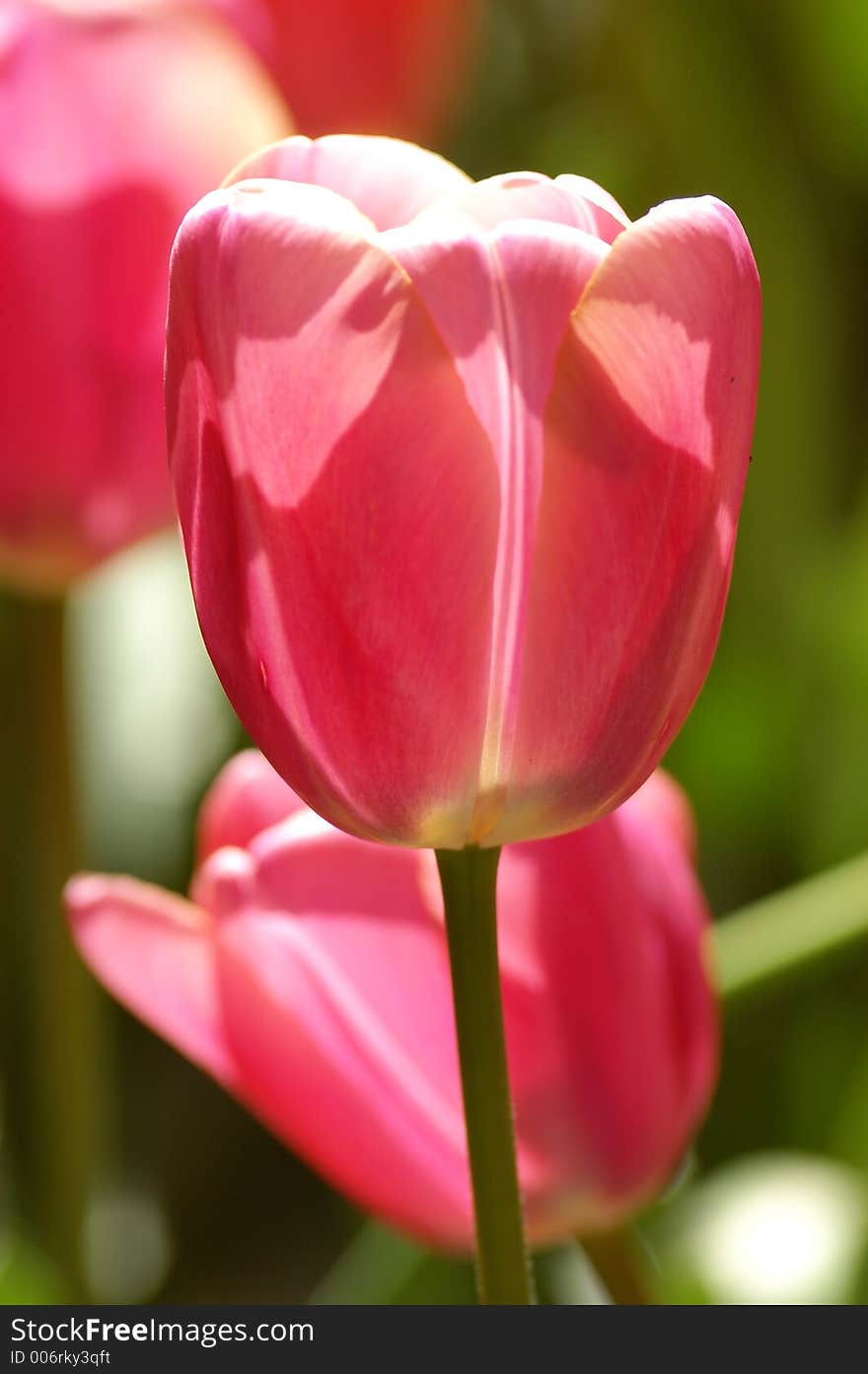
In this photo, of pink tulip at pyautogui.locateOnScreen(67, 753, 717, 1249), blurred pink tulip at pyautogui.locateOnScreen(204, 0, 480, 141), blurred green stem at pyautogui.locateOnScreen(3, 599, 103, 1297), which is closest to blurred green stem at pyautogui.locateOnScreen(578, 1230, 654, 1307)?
pink tulip at pyautogui.locateOnScreen(67, 753, 717, 1249)

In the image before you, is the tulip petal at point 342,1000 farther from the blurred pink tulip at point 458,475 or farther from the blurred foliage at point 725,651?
→ the blurred foliage at point 725,651

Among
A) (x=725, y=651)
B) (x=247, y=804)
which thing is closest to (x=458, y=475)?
(x=247, y=804)

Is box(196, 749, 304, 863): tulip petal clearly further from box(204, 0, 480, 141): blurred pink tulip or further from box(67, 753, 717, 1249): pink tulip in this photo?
box(204, 0, 480, 141): blurred pink tulip

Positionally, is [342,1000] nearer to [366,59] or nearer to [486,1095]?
[486,1095]

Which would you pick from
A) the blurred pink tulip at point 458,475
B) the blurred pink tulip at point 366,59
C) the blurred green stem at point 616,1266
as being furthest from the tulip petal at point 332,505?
the blurred pink tulip at point 366,59

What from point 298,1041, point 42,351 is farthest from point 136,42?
point 298,1041

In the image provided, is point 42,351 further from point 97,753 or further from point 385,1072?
point 97,753
